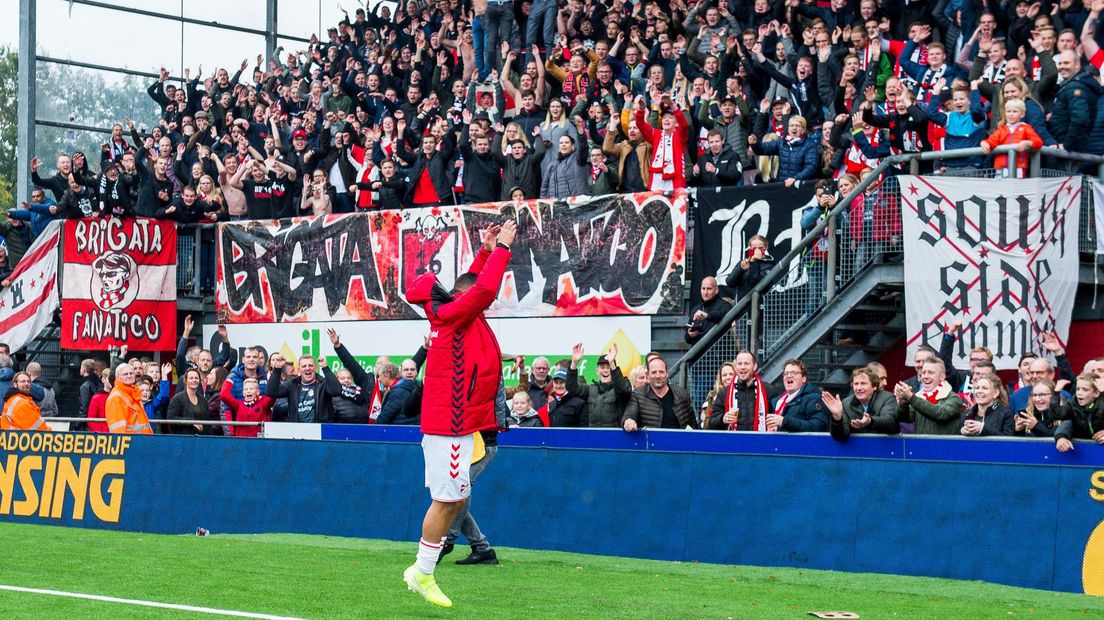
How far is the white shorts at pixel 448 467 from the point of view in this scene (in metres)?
9.88

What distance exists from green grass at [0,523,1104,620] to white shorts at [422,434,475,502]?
2.05 feet

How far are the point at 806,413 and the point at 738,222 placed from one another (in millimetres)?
4687

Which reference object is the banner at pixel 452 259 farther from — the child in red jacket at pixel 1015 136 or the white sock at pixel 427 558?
the white sock at pixel 427 558

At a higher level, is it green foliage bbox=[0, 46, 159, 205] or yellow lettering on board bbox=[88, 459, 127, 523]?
green foliage bbox=[0, 46, 159, 205]

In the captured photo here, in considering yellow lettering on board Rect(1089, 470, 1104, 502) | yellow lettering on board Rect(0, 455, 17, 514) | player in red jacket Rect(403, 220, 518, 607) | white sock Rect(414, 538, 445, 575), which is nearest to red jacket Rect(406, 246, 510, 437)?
player in red jacket Rect(403, 220, 518, 607)

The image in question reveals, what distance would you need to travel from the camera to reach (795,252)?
55.2 ft

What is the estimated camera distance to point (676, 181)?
19344 millimetres

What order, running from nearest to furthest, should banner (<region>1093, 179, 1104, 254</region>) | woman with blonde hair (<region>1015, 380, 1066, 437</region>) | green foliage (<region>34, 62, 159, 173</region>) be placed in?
woman with blonde hair (<region>1015, 380, 1066, 437</region>), banner (<region>1093, 179, 1104, 254</region>), green foliage (<region>34, 62, 159, 173</region>)

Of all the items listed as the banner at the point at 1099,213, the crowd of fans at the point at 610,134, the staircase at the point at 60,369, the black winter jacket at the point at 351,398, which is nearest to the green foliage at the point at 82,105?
the crowd of fans at the point at 610,134

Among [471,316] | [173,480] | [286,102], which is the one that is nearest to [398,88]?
[286,102]

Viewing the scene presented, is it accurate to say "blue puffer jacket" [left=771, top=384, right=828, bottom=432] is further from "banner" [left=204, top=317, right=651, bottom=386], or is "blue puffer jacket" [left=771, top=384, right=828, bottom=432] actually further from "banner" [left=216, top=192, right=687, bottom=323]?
"banner" [left=204, top=317, right=651, bottom=386]

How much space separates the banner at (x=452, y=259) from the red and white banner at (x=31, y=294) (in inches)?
97.7

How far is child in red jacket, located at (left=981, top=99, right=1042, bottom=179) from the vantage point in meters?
15.7

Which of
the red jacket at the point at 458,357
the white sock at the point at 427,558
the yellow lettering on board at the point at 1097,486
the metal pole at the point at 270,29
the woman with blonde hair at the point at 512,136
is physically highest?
the metal pole at the point at 270,29
